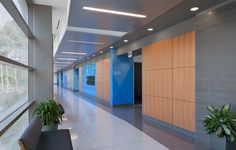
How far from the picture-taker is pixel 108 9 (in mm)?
3520

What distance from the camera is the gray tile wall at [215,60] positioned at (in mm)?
3266

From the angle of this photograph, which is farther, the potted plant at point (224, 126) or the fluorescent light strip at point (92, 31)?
the fluorescent light strip at point (92, 31)

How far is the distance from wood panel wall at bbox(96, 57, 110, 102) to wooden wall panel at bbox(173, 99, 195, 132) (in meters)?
5.33

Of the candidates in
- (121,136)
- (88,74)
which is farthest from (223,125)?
(88,74)

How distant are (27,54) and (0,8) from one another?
2228 mm

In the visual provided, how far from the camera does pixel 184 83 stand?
460 cm

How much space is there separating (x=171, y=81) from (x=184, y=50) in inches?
40.7

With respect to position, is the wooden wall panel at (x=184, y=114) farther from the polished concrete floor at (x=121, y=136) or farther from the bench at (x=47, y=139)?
the bench at (x=47, y=139)

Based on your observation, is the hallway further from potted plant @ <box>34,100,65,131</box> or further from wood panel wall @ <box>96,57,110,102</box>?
wood panel wall @ <box>96,57,110,102</box>

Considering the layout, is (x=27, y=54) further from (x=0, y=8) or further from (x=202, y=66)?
(x=202, y=66)

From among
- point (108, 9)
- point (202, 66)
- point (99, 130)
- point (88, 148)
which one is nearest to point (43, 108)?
point (88, 148)

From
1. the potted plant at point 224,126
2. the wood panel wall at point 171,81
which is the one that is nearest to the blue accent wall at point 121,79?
the wood panel wall at point 171,81

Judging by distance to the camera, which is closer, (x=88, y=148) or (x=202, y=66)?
(x=88, y=148)

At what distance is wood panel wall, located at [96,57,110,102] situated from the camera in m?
9.84
